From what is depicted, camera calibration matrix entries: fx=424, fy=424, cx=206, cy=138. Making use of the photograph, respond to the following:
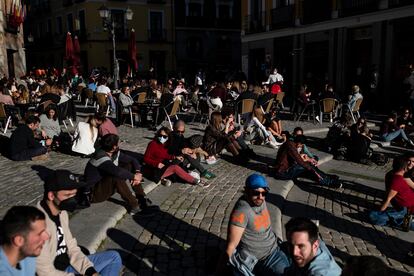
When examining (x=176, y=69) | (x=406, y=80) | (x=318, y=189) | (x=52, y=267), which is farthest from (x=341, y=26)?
(x=176, y=69)

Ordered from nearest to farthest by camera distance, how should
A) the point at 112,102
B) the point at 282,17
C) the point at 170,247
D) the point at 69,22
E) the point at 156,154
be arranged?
the point at 170,247 < the point at 156,154 < the point at 112,102 < the point at 282,17 < the point at 69,22

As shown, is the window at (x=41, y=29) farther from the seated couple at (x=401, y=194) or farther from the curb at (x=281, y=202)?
the seated couple at (x=401, y=194)

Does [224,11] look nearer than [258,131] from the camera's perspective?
No

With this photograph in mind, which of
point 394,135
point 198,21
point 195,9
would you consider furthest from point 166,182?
point 195,9

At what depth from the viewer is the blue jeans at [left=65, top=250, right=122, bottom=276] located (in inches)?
150

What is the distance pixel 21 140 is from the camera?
841 cm

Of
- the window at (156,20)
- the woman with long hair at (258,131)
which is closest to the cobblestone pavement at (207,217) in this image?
the woman with long hair at (258,131)

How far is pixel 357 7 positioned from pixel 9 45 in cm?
1704

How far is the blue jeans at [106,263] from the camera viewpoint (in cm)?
380

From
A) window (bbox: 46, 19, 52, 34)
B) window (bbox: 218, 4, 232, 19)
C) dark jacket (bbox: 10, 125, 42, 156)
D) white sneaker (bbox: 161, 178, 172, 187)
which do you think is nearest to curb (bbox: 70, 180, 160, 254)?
white sneaker (bbox: 161, 178, 172, 187)

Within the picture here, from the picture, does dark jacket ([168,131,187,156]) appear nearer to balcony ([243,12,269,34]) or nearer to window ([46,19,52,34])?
balcony ([243,12,269,34])

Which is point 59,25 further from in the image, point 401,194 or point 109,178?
point 401,194

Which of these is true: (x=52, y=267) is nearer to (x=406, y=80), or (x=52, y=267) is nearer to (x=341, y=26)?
(x=406, y=80)

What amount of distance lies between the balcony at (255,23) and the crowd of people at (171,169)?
961cm
